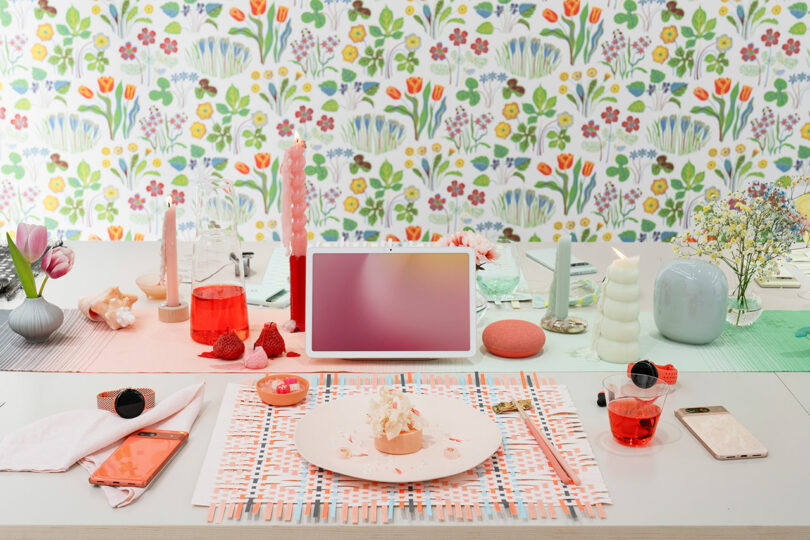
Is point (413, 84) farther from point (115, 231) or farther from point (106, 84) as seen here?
point (115, 231)

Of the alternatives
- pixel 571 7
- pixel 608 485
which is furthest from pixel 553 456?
pixel 571 7

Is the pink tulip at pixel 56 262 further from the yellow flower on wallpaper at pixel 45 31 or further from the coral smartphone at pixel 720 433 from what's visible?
the yellow flower on wallpaper at pixel 45 31

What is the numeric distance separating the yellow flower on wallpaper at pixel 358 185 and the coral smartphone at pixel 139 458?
7.96ft

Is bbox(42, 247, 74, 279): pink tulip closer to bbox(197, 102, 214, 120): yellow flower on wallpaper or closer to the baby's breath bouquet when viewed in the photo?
the baby's breath bouquet

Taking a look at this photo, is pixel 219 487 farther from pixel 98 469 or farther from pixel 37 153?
pixel 37 153

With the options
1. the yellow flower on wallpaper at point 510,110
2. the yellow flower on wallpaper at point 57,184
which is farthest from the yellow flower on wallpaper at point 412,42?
the yellow flower on wallpaper at point 57,184

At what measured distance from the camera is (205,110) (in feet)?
11.0

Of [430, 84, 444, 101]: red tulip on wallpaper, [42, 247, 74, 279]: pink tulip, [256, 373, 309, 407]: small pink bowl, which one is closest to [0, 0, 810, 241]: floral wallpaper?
[430, 84, 444, 101]: red tulip on wallpaper

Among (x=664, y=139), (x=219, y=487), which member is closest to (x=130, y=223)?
(x=664, y=139)

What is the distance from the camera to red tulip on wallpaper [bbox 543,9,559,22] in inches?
128

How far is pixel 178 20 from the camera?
3266mm

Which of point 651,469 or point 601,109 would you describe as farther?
point 601,109

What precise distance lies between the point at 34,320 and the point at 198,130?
2113mm

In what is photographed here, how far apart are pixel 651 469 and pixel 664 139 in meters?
2.64
